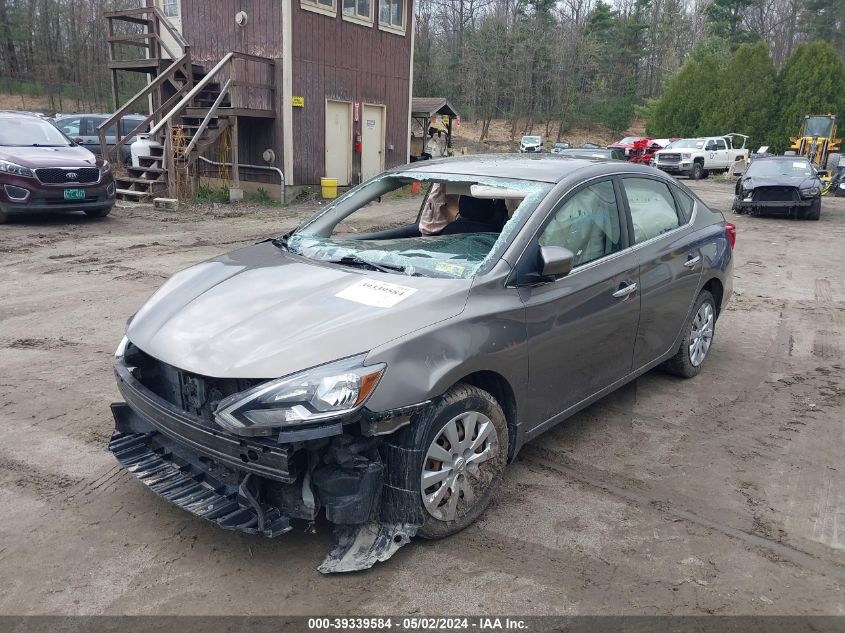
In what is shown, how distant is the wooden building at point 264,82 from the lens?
50.3 feet

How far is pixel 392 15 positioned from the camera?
18516mm

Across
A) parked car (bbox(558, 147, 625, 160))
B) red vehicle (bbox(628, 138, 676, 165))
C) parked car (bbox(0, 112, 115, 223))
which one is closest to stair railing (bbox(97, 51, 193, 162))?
parked car (bbox(0, 112, 115, 223))

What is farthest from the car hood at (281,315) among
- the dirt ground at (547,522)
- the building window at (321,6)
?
the building window at (321,6)

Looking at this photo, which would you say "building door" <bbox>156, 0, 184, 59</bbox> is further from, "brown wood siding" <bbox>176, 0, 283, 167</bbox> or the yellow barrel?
the yellow barrel

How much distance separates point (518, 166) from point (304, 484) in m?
2.35

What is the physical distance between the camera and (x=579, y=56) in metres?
54.2

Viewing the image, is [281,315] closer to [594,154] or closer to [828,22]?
[594,154]

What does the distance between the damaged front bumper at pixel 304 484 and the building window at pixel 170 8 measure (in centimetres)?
1686

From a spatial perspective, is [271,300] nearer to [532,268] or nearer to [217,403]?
[217,403]

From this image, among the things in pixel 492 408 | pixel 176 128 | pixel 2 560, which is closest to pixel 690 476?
pixel 492 408

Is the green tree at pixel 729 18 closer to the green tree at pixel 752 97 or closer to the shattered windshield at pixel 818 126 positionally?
the green tree at pixel 752 97

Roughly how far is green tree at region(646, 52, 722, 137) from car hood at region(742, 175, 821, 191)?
23544 millimetres

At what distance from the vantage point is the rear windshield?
11414mm

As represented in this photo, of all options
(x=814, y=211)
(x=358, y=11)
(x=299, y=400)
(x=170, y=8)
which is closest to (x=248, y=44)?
(x=170, y=8)
